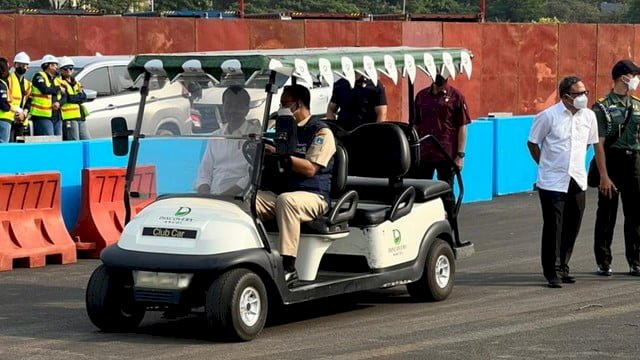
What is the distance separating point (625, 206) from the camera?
13.0 meters

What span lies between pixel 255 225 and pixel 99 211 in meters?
5.02

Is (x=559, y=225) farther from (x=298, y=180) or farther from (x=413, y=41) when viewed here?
(x=413, y=41)

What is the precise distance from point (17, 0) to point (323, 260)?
145 ft

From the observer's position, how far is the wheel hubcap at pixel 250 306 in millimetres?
9359

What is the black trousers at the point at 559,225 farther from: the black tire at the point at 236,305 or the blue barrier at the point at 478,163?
the blue barrier at the point at 478,163

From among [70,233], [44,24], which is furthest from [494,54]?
[70,233]

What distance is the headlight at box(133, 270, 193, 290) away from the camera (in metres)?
9.33

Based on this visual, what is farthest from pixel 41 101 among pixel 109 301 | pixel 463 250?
pixel 109 301

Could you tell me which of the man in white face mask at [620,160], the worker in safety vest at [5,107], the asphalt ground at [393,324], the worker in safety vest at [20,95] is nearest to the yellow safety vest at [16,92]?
the worker in safety vest at [20,95]

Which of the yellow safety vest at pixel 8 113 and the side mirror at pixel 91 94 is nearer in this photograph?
the yellow safety vest at pixel 8 113

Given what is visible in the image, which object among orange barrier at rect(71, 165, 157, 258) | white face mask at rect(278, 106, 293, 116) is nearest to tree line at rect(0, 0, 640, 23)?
orange barrier at rect(71, 165, 157, 258)

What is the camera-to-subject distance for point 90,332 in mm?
9875

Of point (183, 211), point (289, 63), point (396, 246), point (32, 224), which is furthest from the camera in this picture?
point (32, 224)

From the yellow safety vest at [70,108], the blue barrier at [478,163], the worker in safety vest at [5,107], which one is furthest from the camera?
the yellow safety vest at [70,108]
